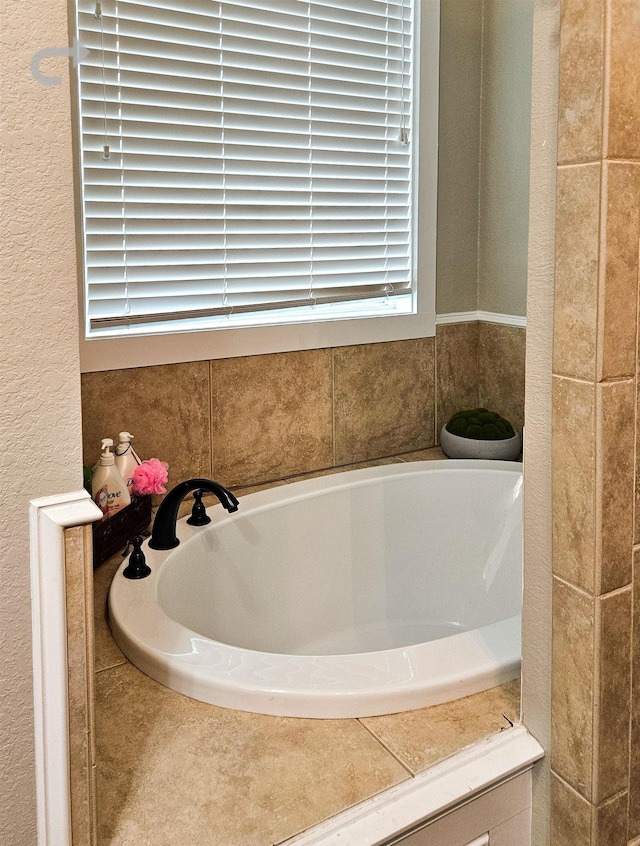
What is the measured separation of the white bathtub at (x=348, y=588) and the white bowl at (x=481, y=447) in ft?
0.25

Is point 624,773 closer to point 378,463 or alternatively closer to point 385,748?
point 385,748

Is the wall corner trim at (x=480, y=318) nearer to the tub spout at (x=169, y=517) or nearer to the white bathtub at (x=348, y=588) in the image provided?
the white bathtub at (x=348, y=588)

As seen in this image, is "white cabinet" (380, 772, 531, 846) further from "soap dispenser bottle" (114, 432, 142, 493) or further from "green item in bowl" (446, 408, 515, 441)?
"green item in bowl" (446, 408, 515, 441)

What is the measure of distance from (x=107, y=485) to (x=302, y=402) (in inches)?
26.7

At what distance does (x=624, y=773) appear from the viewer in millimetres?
1260

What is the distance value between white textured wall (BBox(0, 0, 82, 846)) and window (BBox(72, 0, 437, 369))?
110 centimetres

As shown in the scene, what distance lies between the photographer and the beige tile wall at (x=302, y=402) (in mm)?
2104

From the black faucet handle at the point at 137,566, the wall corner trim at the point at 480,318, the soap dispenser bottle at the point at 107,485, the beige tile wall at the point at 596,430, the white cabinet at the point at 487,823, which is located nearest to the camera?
the beige tile wall at the point at 596,430

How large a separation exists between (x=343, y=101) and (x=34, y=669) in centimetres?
186

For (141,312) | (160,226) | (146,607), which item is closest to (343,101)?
(160,226)

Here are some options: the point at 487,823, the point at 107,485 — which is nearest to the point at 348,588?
the point at 107,485

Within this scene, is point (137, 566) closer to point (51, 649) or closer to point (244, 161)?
point (51, 649)

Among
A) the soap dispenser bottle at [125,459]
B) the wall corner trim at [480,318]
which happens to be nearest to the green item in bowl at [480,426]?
the wall corner trim at [480,318]

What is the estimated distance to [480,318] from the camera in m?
2.69
